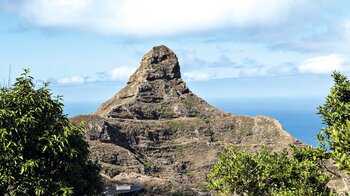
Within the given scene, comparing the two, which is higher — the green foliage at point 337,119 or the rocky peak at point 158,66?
the rocky peak at point 158,66

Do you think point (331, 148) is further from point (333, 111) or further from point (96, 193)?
point (96, 193)

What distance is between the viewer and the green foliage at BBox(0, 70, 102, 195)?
23.2 metres

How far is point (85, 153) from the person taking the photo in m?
27.2

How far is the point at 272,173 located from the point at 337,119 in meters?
4.73

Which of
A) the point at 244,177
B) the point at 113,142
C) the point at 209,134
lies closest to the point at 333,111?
the point at 244,177

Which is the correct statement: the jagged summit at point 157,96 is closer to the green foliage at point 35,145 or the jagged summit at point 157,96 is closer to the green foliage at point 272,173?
the green foliage at point 35,145

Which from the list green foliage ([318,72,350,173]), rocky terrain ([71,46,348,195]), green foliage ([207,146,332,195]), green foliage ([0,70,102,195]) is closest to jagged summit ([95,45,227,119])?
rocky terrain ([71,46,348,195])

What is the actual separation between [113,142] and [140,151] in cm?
1085

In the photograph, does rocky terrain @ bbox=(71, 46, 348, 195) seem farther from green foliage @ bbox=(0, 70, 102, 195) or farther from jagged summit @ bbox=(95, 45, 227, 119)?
green foliage @ bbox=(0, 70, 102, 195)

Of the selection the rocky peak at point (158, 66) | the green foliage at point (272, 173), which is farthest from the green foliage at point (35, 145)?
the rocky peak at point (158, 66)

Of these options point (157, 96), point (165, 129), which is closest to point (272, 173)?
point (165, 129)

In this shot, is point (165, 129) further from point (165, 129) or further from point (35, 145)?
point (35, 145)

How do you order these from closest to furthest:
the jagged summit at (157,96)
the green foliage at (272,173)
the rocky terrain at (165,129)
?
the green foliage at (272,173) < the rocky terrain at (165,129) < the jagged summit at (157,96)

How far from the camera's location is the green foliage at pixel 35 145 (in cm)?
2319
